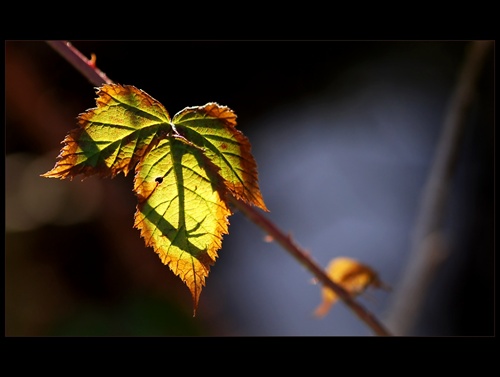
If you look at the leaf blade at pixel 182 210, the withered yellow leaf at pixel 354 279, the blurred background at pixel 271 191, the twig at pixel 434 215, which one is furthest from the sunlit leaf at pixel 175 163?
the blurred background at pixel 271 191

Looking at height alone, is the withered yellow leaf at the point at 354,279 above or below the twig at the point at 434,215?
below

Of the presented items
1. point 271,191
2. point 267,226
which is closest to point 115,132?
point 267,226

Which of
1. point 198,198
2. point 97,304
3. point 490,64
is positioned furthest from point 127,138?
point 490,64

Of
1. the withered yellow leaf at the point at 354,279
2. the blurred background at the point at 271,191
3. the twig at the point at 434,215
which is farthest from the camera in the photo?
the blurred background at the point at 271,191

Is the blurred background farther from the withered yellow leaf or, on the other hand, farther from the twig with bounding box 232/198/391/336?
the twig with bounding box 232/198/391/336

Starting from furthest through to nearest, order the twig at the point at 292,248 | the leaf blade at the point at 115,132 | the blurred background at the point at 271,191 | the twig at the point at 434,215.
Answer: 1. the blurred background at the point at 271,191
2. the twig at the point at 434,215
3. the twig at the point at 292,248
4. the leaf blade at the point at 115,132

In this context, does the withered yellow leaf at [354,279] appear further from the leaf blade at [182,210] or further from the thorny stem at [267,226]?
the leaf blade at [182,210]

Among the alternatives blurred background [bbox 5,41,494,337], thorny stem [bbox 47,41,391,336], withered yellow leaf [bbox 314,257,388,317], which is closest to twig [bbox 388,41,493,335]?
blurred background [bbox 5,41,494,337]

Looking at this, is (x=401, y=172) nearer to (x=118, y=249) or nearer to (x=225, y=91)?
(x=225, y=91)
